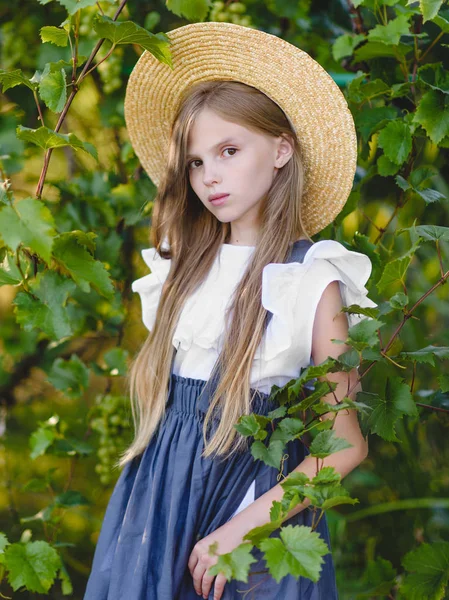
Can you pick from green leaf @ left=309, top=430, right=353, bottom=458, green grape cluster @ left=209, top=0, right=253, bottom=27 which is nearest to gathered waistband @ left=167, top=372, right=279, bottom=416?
green leaf @ left=309, top=430, right=353, bottom=458

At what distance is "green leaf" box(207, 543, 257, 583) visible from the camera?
983 mm

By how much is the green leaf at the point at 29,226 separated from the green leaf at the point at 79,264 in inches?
7.5

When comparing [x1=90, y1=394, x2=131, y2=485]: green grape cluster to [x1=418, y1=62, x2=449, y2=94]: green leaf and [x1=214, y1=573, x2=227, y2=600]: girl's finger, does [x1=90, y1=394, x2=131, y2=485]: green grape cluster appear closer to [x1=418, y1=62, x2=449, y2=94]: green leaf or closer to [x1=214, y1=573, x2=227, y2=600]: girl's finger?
[x1=214, y1=573, x2=227, y2=600]: girl's finger

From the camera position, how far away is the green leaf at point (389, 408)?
125 centimetres

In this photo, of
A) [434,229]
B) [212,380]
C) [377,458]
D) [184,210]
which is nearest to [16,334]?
[184,210]

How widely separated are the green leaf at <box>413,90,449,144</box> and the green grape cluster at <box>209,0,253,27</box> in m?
0.60

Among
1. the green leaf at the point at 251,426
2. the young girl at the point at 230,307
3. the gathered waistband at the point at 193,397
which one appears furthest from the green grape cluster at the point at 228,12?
the green leaf at the point at 251,426

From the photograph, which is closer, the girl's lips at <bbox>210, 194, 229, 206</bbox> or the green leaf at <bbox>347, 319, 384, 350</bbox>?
the green leaf at <bbox>347, 319, 384, 350</bbox>

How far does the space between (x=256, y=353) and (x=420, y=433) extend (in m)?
1.07

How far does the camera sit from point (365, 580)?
1979mm

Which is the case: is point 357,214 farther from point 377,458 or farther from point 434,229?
point 434,229

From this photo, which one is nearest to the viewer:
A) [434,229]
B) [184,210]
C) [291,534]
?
[291,534]

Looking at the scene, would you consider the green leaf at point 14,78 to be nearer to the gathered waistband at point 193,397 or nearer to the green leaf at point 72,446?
the gathered waistband at point 193,397

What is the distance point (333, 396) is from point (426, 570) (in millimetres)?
523
